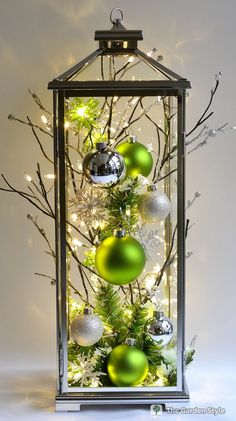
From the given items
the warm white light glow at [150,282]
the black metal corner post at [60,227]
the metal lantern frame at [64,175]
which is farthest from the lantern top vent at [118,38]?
the warm white light glow at [150,282]

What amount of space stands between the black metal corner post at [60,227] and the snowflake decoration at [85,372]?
26 mm

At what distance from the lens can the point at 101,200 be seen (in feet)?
3.60

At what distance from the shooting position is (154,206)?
108 cm

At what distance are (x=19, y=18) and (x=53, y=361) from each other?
706 mm

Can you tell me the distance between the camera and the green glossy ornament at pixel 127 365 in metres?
1.10

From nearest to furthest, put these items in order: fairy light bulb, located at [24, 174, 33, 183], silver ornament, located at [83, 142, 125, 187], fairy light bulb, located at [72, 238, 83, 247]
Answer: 1. silver ornament, located at [83, 142, 125, 187]
2. fairy light bulb, located at [72, 238, 83, 247]
3. fairy light bulb, located at [24, 174, 33, 183]

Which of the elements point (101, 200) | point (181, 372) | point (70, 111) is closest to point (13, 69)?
point (70, 111)

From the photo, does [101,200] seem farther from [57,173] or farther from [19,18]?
[19,18]

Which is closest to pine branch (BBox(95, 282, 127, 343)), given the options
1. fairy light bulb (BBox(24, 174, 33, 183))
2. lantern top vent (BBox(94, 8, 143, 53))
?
fairy light bulb (BBox(24, 174, 33, 183))

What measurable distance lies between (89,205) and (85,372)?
11.3 inches

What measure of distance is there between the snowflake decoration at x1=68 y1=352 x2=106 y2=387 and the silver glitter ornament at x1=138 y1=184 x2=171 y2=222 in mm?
258

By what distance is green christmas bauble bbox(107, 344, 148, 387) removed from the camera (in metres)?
1.10

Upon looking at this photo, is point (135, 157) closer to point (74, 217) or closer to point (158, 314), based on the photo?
point (74, 217)

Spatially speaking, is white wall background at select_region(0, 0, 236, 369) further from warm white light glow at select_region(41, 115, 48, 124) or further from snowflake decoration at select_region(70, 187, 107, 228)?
snowflake decoration at select_region(70, 187, 107, 228)
